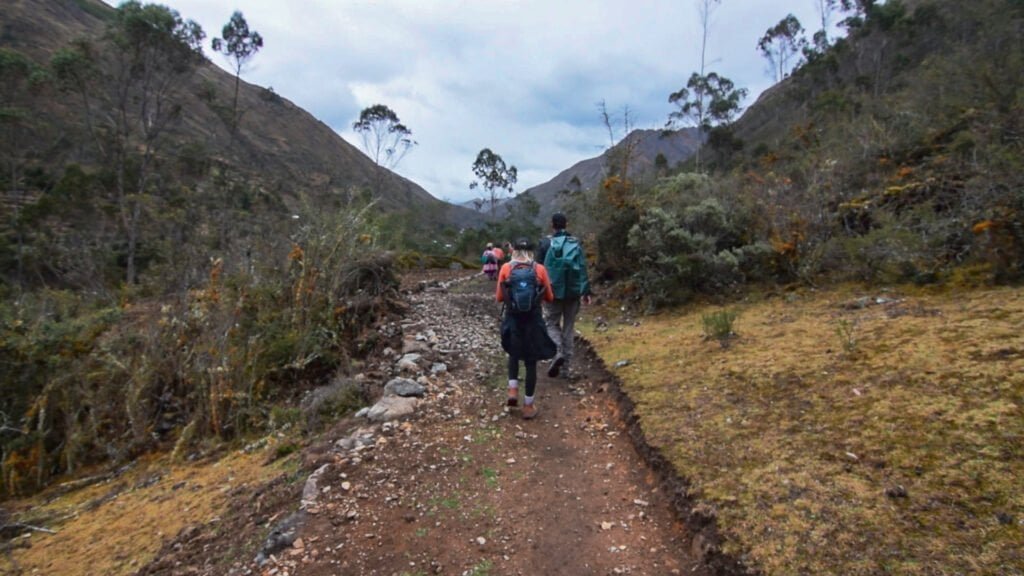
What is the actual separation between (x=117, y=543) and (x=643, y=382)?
14.7 ft

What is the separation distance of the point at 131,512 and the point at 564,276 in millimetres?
4489

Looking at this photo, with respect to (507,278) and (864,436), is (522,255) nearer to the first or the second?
(507,278)

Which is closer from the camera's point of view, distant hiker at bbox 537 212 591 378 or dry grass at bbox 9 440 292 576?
dry grass at bbox 9 440 292 576

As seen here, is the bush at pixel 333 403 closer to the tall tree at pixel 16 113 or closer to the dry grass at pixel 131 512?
the dry grass at pixel 131 512

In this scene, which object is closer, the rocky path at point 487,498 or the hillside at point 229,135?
the rocky path at point 487,498

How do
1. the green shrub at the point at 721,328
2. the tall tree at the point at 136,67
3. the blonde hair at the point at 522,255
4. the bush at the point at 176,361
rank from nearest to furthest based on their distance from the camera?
the blonde hair at the point at 522,255 → the green shrub at the point at 721,328 → the bush at the point at 176,361 → the tall tree at the point at 136,67

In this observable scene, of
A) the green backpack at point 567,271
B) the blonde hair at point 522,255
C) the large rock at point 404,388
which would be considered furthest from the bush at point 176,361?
the green backpack at point 567,271

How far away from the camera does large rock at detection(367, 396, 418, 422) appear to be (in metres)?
4.70

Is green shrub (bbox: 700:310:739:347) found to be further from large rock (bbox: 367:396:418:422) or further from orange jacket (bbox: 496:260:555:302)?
large rock (bbox: 367:396:418:422)

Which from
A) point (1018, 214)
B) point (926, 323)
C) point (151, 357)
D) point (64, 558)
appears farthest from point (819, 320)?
point (151, 357)

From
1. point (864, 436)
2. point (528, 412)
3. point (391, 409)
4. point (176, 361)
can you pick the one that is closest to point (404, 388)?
point (391, 409)

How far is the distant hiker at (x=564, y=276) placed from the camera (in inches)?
218

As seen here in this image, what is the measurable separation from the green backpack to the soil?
1217mm

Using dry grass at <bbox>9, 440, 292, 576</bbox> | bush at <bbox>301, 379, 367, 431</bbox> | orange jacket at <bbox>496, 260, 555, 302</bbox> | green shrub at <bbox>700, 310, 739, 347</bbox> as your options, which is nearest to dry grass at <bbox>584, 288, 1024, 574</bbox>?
green shrub at <bbox>700, 310, 739, 347</bbox>
